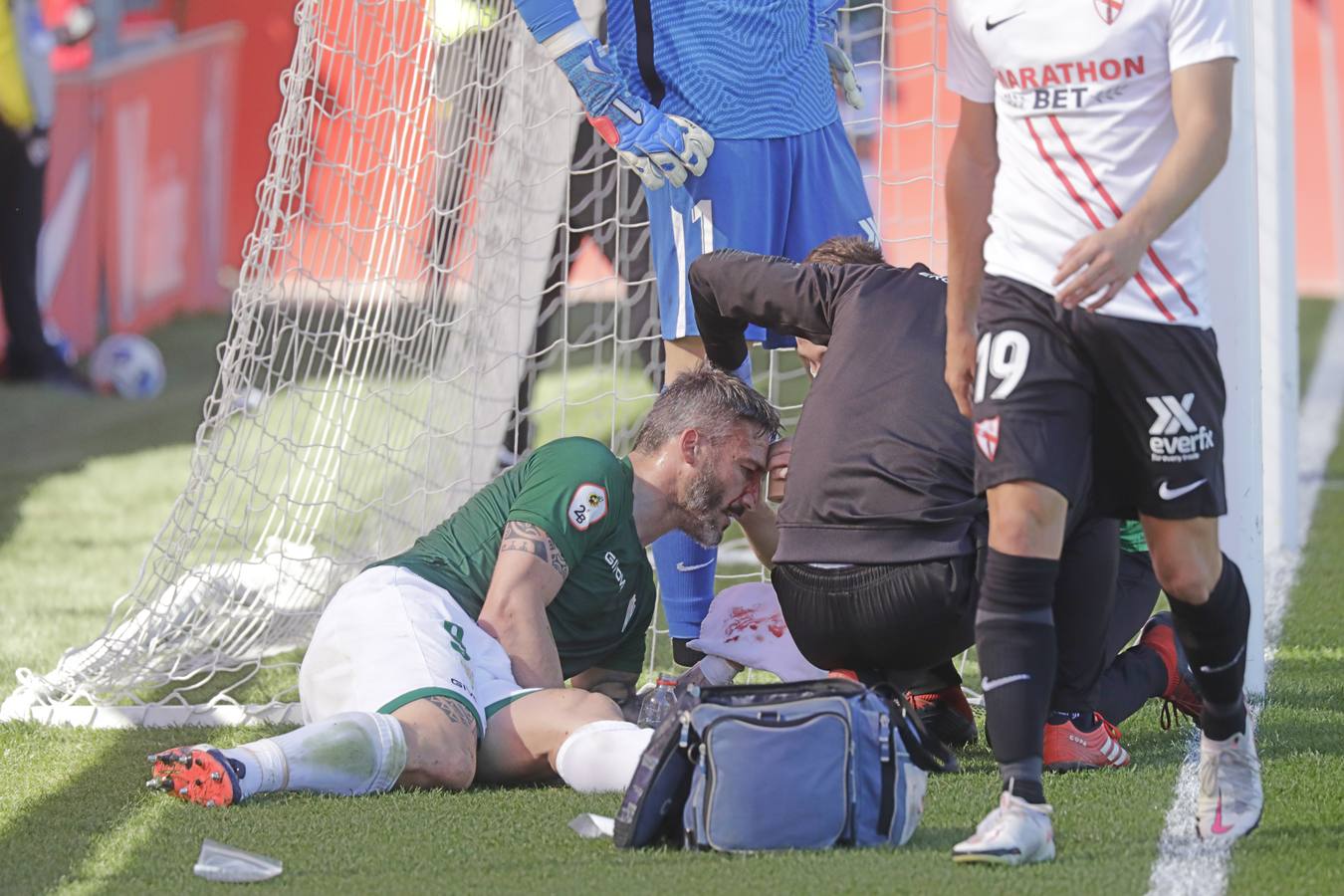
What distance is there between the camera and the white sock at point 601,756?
10.5ft

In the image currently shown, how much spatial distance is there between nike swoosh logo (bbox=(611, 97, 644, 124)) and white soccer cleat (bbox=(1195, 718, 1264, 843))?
1.78 m

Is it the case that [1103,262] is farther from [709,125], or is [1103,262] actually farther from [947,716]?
[709,125]

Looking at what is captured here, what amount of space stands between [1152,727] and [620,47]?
1.93 meters

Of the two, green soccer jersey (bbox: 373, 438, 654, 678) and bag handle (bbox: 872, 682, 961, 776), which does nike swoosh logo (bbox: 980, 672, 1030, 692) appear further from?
green soccer jersey (bbox: 373, 438, 654, 678)

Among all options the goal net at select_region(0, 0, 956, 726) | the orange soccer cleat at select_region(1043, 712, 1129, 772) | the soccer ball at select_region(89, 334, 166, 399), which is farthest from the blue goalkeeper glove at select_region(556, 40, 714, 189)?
the soccer ball at select_region(89, 334, 166, 399)

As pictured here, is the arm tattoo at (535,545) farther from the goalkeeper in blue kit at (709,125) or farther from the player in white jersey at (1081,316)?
the player in white jersey at (1081,316)

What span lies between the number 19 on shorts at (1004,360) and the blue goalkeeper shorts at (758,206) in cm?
135

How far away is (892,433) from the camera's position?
3291mm

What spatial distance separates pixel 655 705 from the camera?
140 inches

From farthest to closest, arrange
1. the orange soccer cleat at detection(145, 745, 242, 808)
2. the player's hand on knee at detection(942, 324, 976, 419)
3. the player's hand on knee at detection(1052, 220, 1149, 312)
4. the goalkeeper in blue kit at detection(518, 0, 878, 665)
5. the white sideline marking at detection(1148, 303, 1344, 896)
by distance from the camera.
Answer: the goalkeeper in blue kit at detection(518, 0, 878, 665), the orange soccer cleat at detection(145, 745, 242, 808), the player's hand on knee at detection(942, 324, 976, 419), the white sideline marking at detection(1148, 303, 1344, 896), the player's hand on knee at detection(1052, 220, 1149, 312)

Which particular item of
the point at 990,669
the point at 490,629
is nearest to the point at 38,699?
the point at 490,629

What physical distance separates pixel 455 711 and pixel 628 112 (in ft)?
4.47

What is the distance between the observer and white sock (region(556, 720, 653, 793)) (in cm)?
319

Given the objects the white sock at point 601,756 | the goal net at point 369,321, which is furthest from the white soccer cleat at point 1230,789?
the goal net at point 369,321
